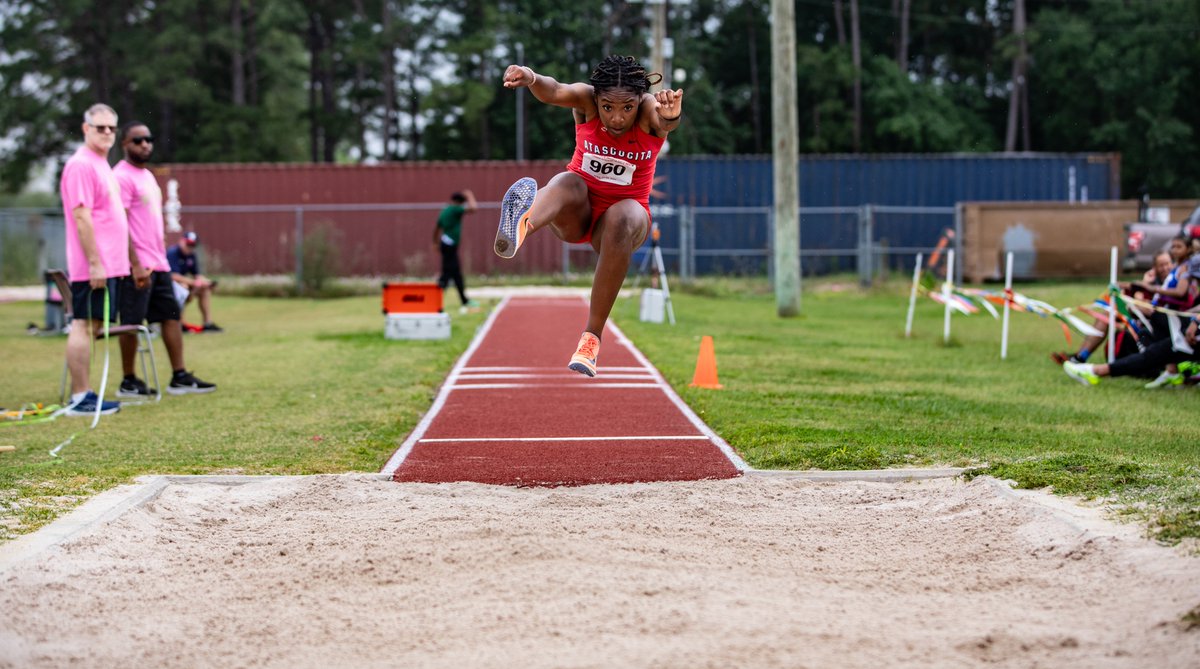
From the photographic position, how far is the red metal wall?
29.2 m

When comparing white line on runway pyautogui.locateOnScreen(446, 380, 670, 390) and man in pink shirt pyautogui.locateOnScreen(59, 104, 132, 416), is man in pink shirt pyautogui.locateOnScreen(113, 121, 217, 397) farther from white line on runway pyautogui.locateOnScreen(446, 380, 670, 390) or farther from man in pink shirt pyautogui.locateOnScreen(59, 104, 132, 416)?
white line on runway pyautogui.locateOnScreen(446, 380, 670, 390)

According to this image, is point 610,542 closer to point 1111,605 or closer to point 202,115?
point 1111,605

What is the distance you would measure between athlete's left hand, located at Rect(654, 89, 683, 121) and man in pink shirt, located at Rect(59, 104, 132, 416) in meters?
4.78

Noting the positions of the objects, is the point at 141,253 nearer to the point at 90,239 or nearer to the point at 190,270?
the point at 90,239

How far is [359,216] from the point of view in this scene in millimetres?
29828

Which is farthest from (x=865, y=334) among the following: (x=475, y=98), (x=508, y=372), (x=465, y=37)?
(x=465, y=37)

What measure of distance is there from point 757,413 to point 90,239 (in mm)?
A: 5020

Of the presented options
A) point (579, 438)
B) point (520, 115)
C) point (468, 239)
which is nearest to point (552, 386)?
point (579, 438)

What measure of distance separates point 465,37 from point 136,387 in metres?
38.3

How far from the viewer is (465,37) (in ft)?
152

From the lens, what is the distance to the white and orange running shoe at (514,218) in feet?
19.3

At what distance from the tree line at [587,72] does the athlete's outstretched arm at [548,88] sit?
3504cm

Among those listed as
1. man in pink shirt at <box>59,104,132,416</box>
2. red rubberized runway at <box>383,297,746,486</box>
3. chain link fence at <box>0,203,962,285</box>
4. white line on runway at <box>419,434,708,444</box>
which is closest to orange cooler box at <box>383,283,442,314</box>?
red rubberized runway at <box>383,297,746,486</box>

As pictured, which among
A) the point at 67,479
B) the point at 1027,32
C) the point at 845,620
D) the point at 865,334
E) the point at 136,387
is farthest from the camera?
the point at 1027,32
